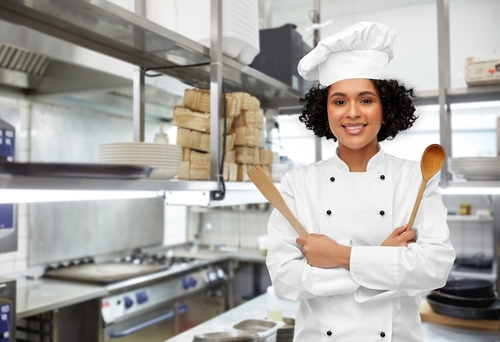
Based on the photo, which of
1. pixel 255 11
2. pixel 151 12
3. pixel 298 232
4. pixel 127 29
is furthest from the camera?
pixel 255 11

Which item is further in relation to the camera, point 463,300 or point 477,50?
point 477,50

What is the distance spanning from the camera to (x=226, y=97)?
1.91 meters

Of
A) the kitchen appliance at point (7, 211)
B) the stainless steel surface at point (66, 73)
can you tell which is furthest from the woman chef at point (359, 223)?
the kitchen appliance at point (7, 211)

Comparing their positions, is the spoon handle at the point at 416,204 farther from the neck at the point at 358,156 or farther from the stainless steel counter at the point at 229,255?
the stainless steel counter at the point at 229,255

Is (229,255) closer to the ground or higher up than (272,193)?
closer to the ground

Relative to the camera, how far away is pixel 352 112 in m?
1.36

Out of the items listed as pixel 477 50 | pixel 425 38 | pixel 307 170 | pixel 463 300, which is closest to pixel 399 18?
pixel 425 38

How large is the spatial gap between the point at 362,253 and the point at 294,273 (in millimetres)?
202

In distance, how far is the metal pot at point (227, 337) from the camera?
6.15 feet

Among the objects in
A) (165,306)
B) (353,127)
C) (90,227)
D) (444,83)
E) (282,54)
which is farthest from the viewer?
(90,227)

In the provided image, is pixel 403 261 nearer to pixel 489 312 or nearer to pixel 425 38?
pixel 489 312

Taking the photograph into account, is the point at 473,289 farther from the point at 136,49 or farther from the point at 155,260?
the point at 155,260

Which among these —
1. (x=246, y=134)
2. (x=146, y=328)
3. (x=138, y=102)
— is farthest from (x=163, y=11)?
(x=146, y=328)

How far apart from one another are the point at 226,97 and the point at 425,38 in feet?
11.2
